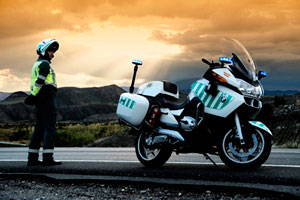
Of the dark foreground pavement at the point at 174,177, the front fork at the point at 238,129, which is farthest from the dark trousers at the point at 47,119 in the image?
the front fork at the point at 238,129

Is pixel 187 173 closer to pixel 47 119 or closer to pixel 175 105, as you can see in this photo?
pixel 175 105

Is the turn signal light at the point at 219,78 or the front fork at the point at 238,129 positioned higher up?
the turn signal light at the point at 219,78

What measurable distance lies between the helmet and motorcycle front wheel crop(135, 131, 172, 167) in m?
2.17

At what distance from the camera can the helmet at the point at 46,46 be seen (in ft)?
24.9

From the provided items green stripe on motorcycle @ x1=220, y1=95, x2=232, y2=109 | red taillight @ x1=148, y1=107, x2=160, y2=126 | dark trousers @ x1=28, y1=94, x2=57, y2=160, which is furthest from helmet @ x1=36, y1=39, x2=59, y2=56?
green stripe on motorcycle @ x1=220, y1=95, x2=232, y2=109

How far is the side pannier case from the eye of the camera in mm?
7164

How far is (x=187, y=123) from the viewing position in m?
6.69

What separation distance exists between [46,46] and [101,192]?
2.92 metres

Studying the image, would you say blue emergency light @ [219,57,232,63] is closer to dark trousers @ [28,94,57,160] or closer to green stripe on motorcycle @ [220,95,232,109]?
green stripe on motorcycle @ [220,95,232,109]

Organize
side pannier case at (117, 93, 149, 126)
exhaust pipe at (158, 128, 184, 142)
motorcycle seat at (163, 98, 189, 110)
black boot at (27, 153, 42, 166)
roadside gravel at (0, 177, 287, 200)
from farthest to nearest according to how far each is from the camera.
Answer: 1. black boot at (27, 153, 42, 166)
2. side pannier case at (117, 93, 149, 126)
3. motorcycle seat at (163, 98, 189, 110)
4. exhaust pipe at (158, 128, 184, 142)
5. roadside gravel at (0, 177, 287, 200)

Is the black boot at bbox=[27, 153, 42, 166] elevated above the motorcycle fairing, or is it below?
below

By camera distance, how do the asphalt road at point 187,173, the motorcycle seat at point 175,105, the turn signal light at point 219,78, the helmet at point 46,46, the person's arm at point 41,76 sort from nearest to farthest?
the asphalt road at point 187,173, the turn signal light at point 219,78, the motorcycle seat at point 175,105, the person's arm at point 41,76, the helmet at point 46,46

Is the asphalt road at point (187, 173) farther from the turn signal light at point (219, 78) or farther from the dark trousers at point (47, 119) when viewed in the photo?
the turn signal light at point (219, 78)

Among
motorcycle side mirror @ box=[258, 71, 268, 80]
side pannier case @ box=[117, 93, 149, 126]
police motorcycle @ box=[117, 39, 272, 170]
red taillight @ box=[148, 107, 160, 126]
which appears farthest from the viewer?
side pannier case @ box=[117, 93, 149, 126]
